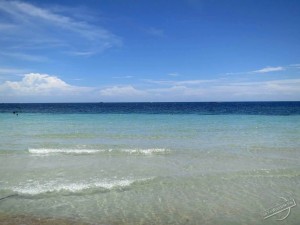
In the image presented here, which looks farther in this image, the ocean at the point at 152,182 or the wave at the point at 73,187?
the wave at the point at 73,187

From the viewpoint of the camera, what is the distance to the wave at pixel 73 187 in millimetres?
10198

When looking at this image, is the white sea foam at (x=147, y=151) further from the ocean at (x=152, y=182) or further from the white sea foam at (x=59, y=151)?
the white sea foam at (x=59, y=151)

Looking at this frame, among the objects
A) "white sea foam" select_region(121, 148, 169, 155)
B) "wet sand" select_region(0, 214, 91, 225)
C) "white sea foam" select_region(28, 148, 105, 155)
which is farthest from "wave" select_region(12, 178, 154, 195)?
"white sea foam" select_region(28, 148, 105, 155)

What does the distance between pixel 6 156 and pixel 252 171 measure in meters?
12.8

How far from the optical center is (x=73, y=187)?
1063cm

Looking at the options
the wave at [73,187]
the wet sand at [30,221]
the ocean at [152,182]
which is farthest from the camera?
the wave at [73,187]

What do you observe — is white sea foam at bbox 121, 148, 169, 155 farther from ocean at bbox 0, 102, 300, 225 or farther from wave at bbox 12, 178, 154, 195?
wave at bbox 12, 178, 154, 195

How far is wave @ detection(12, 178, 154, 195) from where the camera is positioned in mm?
10198

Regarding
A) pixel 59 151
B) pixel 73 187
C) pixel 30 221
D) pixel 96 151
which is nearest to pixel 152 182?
pixel 73 187

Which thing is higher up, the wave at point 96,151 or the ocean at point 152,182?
the wave at point 96,151

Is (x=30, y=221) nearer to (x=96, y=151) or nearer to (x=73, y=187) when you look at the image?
(x=73, y=187)

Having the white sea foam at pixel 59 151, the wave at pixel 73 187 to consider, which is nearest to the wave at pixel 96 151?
the white sea foam at pixel 59 151

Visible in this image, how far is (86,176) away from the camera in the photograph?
40.0 feet

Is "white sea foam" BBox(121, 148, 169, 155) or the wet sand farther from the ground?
"white sea foam" BBox(121, 148, 169, 155)
